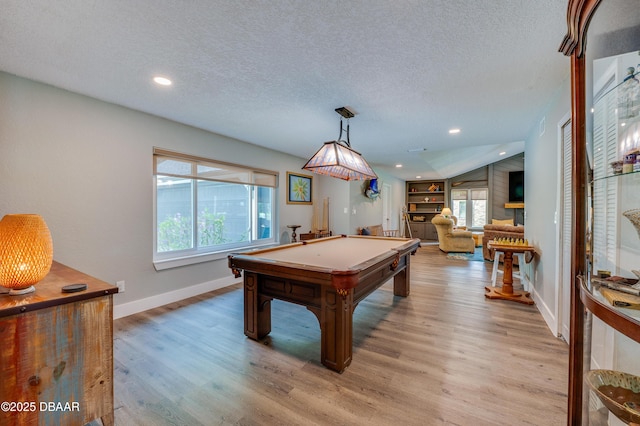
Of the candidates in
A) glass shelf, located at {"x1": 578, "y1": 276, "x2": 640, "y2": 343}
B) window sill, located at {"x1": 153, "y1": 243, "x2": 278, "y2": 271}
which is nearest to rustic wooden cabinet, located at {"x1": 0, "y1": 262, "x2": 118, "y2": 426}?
window sill, located at {"x1": 153, "y1": 243, "x2": 278, "y2": 271}

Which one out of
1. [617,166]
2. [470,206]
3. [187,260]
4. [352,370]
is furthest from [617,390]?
[470,206]

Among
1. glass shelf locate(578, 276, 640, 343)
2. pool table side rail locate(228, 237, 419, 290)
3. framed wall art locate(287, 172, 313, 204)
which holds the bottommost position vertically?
pool table side rail locate(228, 237, 419, 290)

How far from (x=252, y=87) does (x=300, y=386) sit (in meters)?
2.44

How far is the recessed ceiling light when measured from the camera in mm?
2188

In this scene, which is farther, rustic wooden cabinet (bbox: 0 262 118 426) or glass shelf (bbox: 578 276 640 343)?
rustic wooden cabinet (bbox: 0 262 118 426)

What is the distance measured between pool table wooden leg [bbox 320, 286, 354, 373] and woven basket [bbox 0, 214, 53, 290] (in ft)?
5.23

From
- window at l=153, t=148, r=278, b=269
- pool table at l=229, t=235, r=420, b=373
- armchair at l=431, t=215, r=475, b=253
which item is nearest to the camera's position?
pool table at l=229, t=235, r=420, b=373

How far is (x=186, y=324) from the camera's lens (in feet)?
8.75

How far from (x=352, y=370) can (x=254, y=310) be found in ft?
3.27

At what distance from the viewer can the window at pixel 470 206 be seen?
9.39m

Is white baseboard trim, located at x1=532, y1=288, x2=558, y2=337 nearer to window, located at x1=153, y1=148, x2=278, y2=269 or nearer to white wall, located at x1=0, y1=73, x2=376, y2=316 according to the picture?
window, located at x1=153, y1=148, x2=278, y2=269

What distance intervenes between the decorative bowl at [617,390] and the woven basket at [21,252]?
2.31m

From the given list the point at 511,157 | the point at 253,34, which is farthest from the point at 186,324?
the point at 511,157

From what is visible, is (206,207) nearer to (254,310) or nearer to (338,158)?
(254,310)
